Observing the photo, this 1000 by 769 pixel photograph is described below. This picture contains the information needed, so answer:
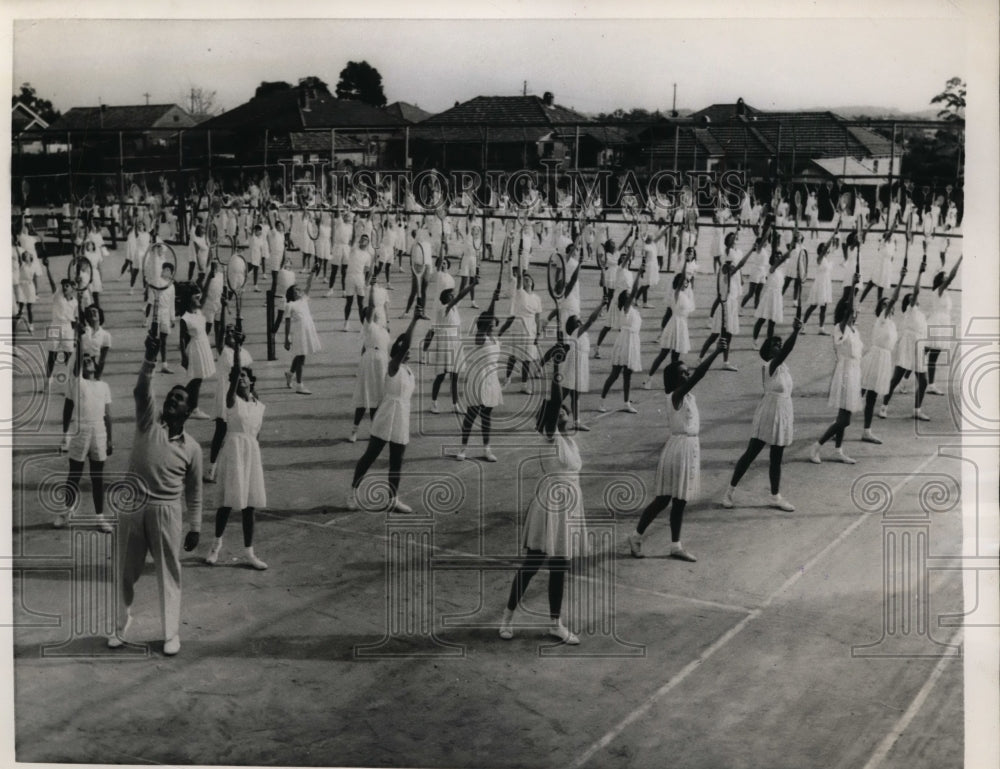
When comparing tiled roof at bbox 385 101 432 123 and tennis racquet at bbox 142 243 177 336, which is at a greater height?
tiled roof at bbox 385 101 432 123

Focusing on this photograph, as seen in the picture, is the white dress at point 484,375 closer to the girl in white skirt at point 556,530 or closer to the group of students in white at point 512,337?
the group of students in white at point 512,337

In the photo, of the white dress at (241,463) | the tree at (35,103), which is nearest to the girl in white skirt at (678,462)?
the white dress at (241,463)

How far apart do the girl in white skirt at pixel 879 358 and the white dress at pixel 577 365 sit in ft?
7.75

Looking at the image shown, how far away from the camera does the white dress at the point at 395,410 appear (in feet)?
30.2

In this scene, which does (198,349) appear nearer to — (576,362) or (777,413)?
(576,362)

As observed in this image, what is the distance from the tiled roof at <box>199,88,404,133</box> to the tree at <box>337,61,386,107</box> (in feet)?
0.22

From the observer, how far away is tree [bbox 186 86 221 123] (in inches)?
356

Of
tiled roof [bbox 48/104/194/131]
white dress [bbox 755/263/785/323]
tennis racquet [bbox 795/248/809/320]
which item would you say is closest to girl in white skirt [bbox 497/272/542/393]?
white dress [bbox 755/263/785/323]

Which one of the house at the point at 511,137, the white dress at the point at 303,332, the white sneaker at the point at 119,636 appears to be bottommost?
the white sneaker at the point at 119,636

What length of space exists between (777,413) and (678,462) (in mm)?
1133

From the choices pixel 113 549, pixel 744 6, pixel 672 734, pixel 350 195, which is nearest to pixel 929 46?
pixel 744 6

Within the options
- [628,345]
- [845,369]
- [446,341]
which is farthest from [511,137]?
[845,369]

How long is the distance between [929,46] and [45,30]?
6.56m

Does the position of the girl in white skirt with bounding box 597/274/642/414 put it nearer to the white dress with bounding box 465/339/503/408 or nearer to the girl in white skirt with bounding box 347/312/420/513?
the white dress with bounding box 465/339/503/408
